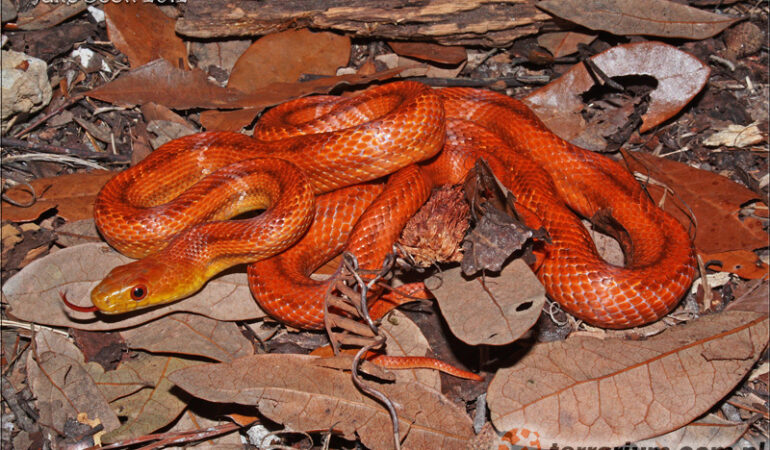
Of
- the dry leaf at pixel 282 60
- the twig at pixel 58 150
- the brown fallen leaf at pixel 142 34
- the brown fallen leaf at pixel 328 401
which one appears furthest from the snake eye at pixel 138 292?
the brown fallen leaf at pixel 142 34

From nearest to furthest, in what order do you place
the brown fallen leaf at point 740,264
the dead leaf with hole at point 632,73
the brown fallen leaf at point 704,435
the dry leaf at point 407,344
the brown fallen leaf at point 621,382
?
the brown fallen leaf at point 621,382 → the brown fallen leaf at point 704,435 → the dry leaf at point 407,344 → the brown fallen leaf at point 740,264 → the dead leaf with hole at point 632,73

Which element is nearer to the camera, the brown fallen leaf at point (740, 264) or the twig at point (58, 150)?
the brown fallen leaf at point (740, 264)

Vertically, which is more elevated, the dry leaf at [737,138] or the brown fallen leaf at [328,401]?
the dry leaf at [737,138]

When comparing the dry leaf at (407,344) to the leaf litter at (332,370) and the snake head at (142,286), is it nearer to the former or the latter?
the leaf litter at (332,370)

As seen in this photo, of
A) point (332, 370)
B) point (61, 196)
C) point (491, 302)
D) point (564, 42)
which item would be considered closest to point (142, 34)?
point (61, 196)

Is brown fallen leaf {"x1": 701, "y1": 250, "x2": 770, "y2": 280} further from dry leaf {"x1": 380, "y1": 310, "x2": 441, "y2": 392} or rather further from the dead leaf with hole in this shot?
dry leaf {"x1": 380, "y1": 310, "x2": 441, "y2": 392}

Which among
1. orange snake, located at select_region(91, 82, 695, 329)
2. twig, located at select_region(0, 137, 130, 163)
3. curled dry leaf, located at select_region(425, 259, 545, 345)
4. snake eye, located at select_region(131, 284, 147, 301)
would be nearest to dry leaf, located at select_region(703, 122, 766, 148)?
orange snake, located at select_region(91, 82, 695, 329)

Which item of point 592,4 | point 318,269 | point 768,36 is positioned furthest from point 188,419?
point 768,36

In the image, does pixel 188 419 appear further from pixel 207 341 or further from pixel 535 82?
pixel 535 82
